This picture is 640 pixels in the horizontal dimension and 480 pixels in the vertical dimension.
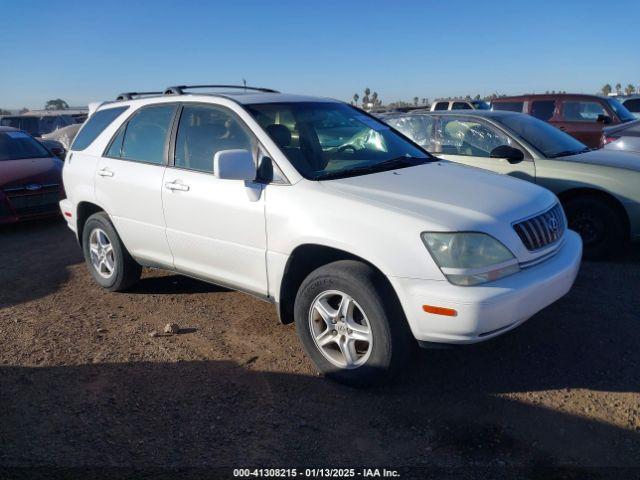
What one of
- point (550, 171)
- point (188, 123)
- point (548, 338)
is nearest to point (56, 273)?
point (188, 123)

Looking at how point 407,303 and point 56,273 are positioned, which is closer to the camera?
point 407,303

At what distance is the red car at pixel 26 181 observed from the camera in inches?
306

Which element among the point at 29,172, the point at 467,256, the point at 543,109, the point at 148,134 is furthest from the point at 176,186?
the point at 543,109

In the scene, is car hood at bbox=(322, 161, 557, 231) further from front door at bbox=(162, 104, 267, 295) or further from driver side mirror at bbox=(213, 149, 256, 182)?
front door at bbox=(162, 104, 267, 295)

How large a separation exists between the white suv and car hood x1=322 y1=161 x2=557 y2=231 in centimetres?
1

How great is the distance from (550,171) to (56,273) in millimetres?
5416

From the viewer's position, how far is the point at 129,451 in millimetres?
2822

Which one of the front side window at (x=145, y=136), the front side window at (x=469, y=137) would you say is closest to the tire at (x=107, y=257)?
the front side window at (x=145, y=136)

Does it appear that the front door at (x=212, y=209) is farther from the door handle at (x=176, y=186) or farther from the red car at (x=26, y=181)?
the red car at (x=26, y=181)

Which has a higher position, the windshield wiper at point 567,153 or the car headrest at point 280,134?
the car headrest at point 280,134

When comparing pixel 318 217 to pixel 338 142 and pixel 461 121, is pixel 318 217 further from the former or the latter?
pixel 461 121

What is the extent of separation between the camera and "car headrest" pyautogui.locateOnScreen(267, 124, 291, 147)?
12.5 feet

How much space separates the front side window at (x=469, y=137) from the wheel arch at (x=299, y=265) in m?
3.50

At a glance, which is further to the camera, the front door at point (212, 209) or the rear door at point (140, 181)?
the rear door at point (140, 181)
